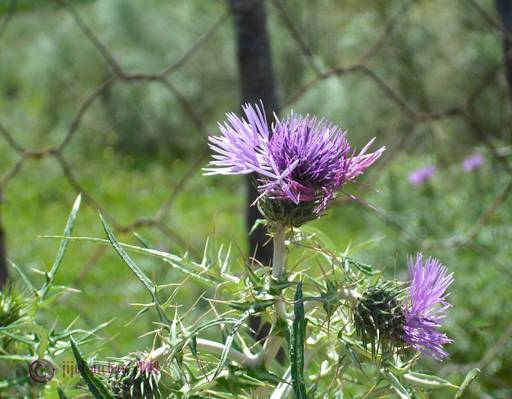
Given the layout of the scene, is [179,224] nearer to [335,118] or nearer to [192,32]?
[335,118]

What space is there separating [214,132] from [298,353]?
6.91 ft

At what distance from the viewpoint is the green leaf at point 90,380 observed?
11.6 inches

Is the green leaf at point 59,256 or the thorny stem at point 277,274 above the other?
the green leaf at point 59,256

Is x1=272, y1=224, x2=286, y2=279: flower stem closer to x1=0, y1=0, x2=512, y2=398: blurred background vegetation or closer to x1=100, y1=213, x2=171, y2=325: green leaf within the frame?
x1=100, y1=213, x2=171, y2=325: green leaf

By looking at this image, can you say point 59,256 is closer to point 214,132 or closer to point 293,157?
point 293,157

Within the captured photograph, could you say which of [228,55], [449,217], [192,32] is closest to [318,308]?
[449,217]

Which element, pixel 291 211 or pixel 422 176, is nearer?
pixel 291 211

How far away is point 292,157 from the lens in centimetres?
34

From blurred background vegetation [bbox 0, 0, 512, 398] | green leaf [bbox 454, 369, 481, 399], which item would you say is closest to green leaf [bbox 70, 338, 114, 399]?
green leaf [bbox 454, 369, 481, 399]

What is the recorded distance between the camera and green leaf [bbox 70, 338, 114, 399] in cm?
29

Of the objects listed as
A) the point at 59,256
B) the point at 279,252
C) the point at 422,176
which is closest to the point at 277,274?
the point at 279,252

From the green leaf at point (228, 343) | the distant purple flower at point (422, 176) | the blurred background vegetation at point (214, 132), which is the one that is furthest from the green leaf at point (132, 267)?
the distant purple flower at point (422, 176)

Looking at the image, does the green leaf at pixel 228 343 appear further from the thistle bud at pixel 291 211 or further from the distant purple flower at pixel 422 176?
the distant purple flower at pixel 422 176

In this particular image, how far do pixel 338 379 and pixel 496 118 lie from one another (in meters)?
2.15
